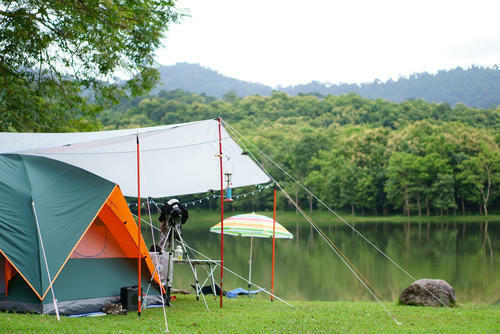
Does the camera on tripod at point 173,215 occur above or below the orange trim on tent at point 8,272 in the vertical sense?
above

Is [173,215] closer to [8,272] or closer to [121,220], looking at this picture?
[121,220]

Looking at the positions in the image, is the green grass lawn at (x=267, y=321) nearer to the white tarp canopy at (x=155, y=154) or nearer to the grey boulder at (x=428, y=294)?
the grey boulder at (x=428, y=294)

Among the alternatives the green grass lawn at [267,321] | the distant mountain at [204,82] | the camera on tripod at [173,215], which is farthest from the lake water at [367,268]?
the distant mountain at [204,82]

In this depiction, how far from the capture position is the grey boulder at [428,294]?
714 centimetres

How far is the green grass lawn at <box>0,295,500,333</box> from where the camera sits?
4836mm

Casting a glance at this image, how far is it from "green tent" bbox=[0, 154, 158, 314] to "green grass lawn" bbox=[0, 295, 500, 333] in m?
0.37

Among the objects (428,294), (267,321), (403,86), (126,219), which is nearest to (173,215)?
(126,219)

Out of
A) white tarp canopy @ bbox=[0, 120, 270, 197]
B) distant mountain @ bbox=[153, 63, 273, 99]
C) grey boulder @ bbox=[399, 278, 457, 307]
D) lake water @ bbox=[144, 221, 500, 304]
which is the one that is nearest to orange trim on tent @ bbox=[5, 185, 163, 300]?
white tarp canopy @ bbox=[0, 120, 270, 197]

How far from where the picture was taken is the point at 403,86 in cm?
12738

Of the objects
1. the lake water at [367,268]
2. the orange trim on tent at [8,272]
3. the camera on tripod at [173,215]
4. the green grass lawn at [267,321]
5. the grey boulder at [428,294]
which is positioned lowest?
the lake water at [367,268]

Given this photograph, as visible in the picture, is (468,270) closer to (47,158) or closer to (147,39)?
(147,39)

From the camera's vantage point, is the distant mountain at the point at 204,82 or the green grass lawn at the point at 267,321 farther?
the distant mountain at the point at 204,82

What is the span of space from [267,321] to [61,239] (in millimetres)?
2222

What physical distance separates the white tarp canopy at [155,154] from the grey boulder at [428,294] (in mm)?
2475
